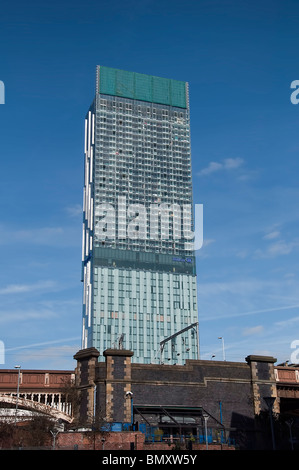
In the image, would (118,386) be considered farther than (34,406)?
No

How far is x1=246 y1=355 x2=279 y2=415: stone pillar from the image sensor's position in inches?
2098

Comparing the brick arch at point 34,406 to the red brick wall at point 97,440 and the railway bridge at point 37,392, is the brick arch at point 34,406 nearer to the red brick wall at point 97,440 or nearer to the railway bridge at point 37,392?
the railway bridge at point 37,392

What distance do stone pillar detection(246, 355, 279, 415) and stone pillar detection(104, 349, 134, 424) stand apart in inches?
492

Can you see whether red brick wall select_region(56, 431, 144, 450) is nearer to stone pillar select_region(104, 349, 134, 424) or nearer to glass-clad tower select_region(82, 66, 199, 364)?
stone pillar select_region(104, 349, 134, 424)

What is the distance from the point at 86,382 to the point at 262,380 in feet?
56.9

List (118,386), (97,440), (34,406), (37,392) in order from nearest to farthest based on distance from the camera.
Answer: (97,440), (118,386), (34,406), (37,392)


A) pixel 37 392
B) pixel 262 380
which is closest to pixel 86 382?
pixel 37 392

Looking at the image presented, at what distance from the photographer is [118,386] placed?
162 ft

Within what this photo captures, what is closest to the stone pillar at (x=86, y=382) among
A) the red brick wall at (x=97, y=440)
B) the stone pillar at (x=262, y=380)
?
the red brick wall at (x=97, y=440)

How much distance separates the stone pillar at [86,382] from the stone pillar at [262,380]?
15608mm

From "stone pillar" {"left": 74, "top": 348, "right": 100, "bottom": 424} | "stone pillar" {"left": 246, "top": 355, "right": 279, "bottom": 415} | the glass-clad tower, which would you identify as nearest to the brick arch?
"stone pillar" {"left": 74, "top": 348, "right": 100, "bottom": 424}

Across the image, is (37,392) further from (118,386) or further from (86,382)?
(118,386)
